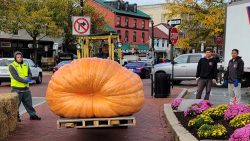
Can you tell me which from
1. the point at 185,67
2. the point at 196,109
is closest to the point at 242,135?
the point at 196,109

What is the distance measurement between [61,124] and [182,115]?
3.56 m

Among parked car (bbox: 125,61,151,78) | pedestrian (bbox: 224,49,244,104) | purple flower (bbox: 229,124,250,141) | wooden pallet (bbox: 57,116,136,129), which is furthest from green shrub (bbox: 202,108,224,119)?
parked car (bbox: 125,61,151,78)

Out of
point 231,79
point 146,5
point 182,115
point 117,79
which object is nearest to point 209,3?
point 231,79

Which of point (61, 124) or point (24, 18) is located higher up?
point (24, 18)

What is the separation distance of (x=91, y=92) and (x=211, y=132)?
85.9 inches

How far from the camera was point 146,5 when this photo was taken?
103m

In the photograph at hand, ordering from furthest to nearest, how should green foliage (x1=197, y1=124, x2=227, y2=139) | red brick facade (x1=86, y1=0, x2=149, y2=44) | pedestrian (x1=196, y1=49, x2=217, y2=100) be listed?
red brick facade (x1=86, y1=0, x2=149, y2=44) → pedestrian (x1=196, y1=49, x2=217, y2=100) → green foliage (x1=197, y1=124, x2=227, y2=139)

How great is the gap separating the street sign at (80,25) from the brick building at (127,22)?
54382mm

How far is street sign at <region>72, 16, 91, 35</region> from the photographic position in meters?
15.3

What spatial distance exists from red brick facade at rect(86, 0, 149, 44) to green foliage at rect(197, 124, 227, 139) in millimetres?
61586

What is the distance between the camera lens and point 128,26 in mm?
76250

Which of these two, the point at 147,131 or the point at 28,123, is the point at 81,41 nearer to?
the point at 28,123

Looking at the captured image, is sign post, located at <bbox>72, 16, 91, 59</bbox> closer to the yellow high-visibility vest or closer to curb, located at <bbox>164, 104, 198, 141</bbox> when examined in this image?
the yellow high-visibility vest

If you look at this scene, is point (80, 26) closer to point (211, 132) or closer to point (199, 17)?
point (211, 132)
